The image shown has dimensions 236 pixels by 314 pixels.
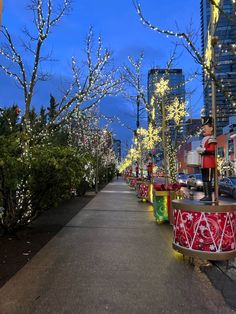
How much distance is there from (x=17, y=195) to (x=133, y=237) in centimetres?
284

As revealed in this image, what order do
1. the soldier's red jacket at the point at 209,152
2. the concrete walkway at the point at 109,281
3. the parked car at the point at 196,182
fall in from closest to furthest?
the concrete walkway at the point at 109,281 < the soldier's red jacket at the point at 209,152 < the parked car at the point at 196,182

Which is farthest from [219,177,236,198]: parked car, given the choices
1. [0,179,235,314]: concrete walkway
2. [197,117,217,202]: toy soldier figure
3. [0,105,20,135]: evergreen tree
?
[197,117,217,202]: toy soldier figure

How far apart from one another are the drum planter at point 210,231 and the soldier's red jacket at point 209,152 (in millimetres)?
1265

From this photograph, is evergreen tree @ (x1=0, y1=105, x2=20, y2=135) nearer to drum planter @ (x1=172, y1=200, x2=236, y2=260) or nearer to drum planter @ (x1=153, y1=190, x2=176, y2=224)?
drum planter @ (x1=153, y1=190, x2=176, y2=224)

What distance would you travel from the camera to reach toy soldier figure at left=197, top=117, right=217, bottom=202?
7.72m

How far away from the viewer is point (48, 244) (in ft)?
28.0

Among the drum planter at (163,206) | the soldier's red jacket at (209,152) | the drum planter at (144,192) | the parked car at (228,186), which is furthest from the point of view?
the parked car at (228,186)

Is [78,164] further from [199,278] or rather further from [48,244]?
[199,278]

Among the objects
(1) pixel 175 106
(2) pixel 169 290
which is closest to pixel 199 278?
(2) pixel 169 290

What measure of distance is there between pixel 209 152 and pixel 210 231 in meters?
1.81

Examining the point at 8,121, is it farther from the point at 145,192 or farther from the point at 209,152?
the point at 145,192

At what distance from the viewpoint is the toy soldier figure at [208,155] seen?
7723 millimetres

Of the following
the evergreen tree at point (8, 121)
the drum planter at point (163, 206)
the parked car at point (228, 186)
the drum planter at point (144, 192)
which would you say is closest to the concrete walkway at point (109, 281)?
the drum planter at point (163, 206)

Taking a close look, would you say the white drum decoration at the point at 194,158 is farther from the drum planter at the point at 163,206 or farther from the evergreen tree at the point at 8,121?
the evergreen tree at the point at 8,121
